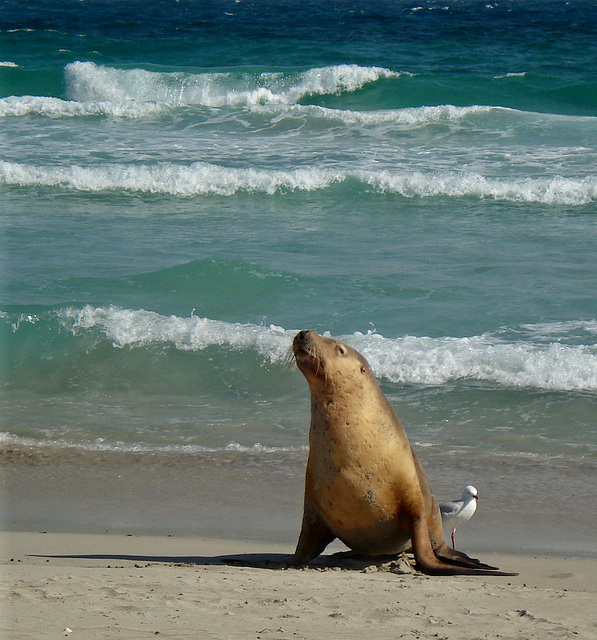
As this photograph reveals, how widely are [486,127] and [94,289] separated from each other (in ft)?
43.1

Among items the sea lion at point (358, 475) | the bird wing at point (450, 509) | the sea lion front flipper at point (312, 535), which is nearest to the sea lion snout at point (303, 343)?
the sea lion at point (358, 475)

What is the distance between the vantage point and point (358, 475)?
5.43 m

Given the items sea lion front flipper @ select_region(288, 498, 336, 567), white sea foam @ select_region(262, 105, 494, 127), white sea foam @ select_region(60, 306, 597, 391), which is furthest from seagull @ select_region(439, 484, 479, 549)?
white sea foam @ select_region(262, 105, 494, 127)

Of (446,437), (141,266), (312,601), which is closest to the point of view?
(312,601)

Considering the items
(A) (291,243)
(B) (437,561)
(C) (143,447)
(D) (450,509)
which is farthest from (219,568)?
(A) (291,243)

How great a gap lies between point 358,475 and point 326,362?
2.28 feet

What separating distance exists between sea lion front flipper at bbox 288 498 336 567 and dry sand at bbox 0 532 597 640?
13 centimetres

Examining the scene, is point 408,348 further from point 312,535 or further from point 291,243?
point 291,243

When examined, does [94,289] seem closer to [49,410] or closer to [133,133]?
[49,410]

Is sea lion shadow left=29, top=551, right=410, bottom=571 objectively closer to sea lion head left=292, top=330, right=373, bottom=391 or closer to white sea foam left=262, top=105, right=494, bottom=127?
sea lion head left=292, top=330, right=373, bottom=391

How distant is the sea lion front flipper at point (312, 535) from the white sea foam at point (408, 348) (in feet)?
13.4

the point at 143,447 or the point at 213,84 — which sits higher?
the point at 213,84

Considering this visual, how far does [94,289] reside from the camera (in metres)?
12.4

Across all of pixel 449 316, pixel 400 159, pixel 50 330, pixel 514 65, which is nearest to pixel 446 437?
pixel 449 316
